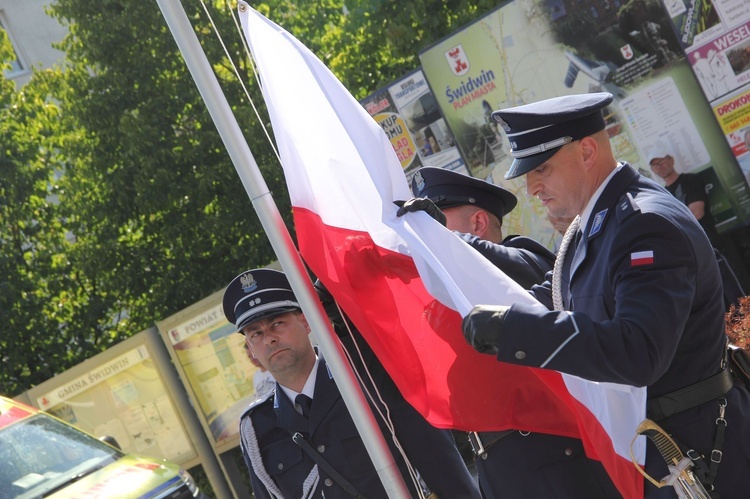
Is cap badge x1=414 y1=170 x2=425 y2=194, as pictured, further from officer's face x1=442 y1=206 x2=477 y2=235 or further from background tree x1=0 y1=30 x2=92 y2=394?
background tree x1=0 y1=30 x2=92 y2=394

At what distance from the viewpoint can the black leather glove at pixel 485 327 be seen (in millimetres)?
2533

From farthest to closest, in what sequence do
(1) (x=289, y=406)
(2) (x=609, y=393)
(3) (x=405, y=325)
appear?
(1) (x=289, y=406), (3) (x=405, y=325), (2) (x=609, y=393)

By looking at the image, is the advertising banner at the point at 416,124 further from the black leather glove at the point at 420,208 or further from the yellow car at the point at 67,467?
the black leather glove at the point at 420,208

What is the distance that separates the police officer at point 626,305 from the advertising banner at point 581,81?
4.98m

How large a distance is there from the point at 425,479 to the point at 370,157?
47.8 inches

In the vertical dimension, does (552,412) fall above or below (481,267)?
below

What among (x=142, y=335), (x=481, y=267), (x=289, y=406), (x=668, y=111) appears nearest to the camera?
(x=481, y=267)

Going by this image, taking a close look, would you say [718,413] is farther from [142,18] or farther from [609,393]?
[142,18]

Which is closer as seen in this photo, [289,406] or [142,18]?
[289,406]

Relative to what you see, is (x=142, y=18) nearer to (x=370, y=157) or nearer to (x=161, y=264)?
(x=161, y=264)

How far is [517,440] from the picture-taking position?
3408 millimetres

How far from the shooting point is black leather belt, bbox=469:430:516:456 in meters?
3.43

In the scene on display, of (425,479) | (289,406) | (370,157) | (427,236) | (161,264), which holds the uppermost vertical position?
(161,264)

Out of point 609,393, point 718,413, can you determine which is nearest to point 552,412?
point 609,393
